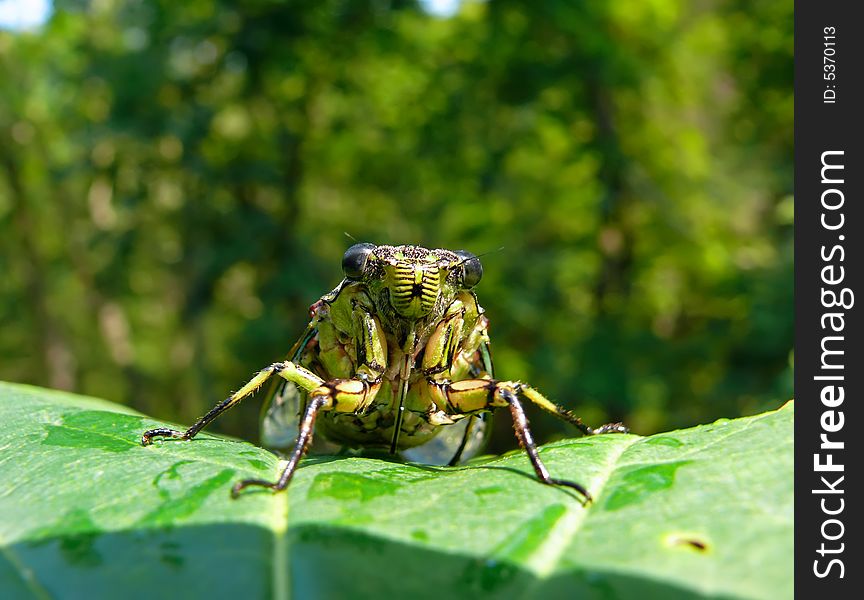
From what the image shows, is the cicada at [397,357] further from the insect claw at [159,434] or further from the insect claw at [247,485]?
the insect claw at [247,485]

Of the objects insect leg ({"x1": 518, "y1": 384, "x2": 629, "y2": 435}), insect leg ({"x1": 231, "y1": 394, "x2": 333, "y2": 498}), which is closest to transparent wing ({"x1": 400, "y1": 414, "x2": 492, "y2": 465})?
insect leg ({"x1": 518, "y1": 384, "x2": 629, "y2": 435})

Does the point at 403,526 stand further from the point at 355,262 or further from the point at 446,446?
the point at 446,446

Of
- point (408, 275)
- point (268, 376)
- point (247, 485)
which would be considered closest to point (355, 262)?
point (408, 275)

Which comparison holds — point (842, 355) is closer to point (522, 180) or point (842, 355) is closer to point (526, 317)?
point (526, 317)

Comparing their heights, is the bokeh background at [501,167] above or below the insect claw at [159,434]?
above

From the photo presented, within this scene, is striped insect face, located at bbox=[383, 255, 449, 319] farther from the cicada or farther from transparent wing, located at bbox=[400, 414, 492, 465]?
transparent wing, located at bbox=[400, 414, 492, 465]

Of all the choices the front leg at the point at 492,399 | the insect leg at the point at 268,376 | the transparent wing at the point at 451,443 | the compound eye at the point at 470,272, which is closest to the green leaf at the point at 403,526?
the front leg at the point at 492,399
